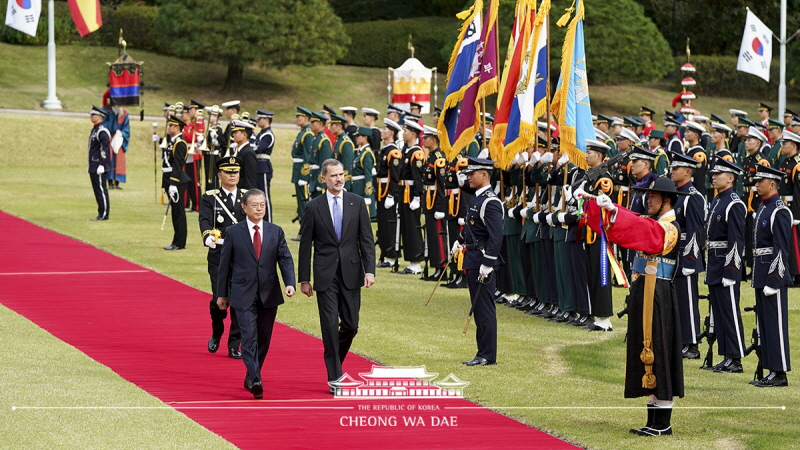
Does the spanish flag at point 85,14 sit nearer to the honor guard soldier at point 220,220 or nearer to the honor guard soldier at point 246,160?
the honor guard soldier at point 246,160

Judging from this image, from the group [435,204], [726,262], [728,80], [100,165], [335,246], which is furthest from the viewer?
[728,80]

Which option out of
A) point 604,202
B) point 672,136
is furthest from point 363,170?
point 604,202

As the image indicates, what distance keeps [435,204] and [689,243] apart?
6.04m

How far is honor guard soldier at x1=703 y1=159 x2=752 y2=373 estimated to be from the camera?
36.4 feet

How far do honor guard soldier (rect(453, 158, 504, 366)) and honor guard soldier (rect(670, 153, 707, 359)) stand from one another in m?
1.68

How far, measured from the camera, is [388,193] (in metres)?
18.2

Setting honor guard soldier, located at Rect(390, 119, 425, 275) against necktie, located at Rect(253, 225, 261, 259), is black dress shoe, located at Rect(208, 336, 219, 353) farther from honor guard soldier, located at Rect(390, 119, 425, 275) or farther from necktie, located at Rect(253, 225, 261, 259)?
honor guard soldier, located at Rect(390, 119, 425, 275)

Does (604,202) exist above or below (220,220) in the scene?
above

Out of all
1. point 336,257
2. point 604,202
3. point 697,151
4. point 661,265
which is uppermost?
point 604,202

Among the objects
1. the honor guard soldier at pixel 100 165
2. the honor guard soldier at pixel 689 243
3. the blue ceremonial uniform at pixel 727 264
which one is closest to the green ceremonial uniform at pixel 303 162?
the honor guard soldier at pixel 100 165

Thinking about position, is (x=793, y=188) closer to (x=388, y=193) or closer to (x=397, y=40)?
(x=388, y=193)

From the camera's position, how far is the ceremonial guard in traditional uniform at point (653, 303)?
8.59 m

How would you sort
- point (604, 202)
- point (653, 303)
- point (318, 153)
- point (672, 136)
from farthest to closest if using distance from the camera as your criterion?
point (672, 136)
point (318, 153)
point (653, 303)
point (604, 202)

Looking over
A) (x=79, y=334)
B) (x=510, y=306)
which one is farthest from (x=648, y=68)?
(x=79, y=334)
